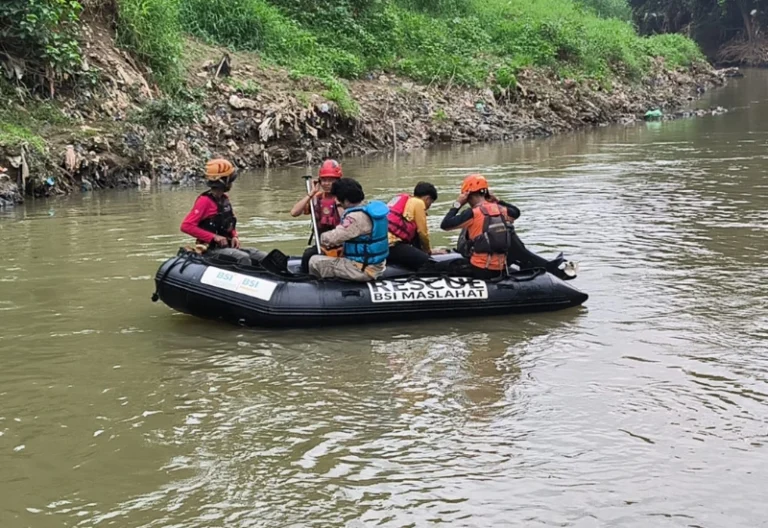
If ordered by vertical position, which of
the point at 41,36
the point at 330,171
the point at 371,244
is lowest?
the point at 371,244

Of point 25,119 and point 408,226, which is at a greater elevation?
point 25,119

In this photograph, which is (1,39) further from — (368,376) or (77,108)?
(368,376)

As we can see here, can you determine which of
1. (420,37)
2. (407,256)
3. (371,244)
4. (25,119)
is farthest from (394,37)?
(371,244)

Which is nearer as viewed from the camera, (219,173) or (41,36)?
(219,173)

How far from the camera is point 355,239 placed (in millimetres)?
7430

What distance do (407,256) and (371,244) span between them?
2.00 feet

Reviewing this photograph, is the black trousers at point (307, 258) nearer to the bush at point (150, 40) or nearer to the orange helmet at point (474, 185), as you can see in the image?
the orange helmet at point (474, 185)

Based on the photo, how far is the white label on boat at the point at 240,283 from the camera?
23.4ft

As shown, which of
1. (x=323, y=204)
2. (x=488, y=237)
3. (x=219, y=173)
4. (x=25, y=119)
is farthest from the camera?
(x=25, y=119)

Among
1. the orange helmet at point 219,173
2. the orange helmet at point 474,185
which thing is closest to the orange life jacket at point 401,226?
the orange helmet at point 474,185

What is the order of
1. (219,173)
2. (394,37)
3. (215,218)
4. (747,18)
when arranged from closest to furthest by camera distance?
(219,173)
(215,218)
(394,37)
(747,18)

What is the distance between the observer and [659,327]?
282 inches

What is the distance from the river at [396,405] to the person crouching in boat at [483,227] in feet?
1.56

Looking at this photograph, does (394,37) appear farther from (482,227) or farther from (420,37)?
(482,227)
